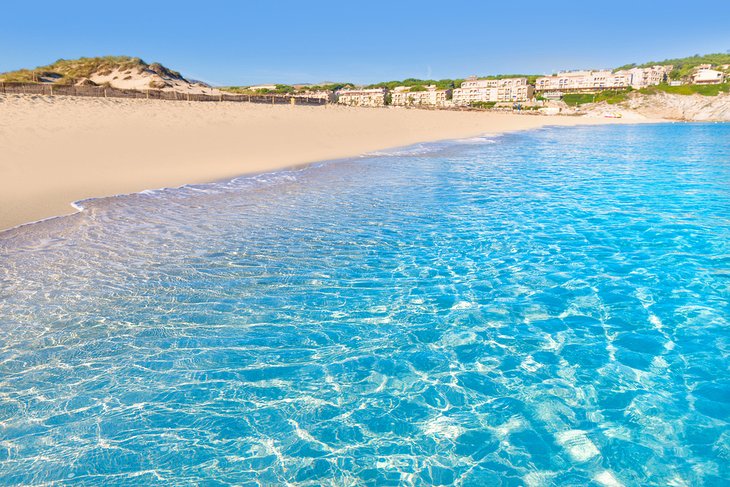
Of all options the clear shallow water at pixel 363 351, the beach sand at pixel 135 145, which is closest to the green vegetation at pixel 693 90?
the beach sand at pixel 135 145

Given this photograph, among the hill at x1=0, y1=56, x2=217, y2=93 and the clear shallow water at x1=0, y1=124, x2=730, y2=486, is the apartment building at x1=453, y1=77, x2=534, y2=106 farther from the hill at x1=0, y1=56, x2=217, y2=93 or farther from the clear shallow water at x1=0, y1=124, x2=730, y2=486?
the clear shallow water at x1=0, y1=124, x2=730, y2=486

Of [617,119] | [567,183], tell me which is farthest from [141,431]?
[617,119]

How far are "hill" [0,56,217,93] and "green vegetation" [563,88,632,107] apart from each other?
12145cm

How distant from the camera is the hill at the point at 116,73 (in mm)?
47875

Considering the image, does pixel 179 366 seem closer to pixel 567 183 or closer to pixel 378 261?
pixel 378 261

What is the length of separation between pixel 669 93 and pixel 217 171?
143 metres

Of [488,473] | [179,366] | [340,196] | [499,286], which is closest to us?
[488,473]

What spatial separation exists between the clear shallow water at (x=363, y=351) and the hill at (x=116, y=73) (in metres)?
43.4

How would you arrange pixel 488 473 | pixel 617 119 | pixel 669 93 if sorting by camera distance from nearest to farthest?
pixel 488 473 < pixel 617 119 < pixel 669 93

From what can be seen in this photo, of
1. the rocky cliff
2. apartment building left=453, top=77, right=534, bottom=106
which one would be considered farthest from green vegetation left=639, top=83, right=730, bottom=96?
apartment building left=453, top=77, right=534, bottom=106

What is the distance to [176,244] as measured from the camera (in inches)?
405

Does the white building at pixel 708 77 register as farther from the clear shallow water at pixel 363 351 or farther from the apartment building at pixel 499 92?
the clear shallow water at pixel 363 351

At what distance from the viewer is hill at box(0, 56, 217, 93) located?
4788 centimetres

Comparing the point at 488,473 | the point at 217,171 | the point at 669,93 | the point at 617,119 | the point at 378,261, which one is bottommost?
the point at 488,473
